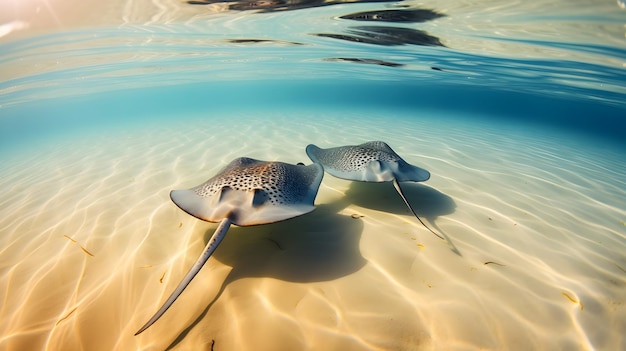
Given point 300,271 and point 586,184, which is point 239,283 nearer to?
point 300,271

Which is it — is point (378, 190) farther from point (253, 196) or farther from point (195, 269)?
point (195, 269)

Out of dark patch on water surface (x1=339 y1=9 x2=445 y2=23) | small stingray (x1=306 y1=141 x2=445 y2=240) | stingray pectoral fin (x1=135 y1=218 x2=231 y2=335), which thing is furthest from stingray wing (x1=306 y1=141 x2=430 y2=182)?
dark patch on water surface (x1=339 y1=9 x2=445 y2=23)

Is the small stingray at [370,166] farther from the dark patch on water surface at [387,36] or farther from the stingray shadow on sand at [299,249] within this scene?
the dark patch on water surface at [387,36]

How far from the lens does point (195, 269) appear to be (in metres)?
1.85

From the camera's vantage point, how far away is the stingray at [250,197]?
2334 millimetres

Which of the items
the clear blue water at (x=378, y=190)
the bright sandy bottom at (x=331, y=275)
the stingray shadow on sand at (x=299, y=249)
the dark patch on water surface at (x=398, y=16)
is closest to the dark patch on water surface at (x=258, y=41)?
the clear blue water at (x=378, y=190)

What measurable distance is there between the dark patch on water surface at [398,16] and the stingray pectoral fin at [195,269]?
9.79 m

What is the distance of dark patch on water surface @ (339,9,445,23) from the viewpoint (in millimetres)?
9047

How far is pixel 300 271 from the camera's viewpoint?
2.69 metres

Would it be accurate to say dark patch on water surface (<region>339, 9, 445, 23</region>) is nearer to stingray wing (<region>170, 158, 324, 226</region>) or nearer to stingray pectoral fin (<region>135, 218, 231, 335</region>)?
stingray wing (<region>170, 158, 324, 226</region>)

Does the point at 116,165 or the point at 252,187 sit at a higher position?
the point at 252,187

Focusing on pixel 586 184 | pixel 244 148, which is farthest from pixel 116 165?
pixel 586 184

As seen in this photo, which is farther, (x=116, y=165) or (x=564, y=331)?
(x=116, y=165)

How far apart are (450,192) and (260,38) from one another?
41.3 feet
